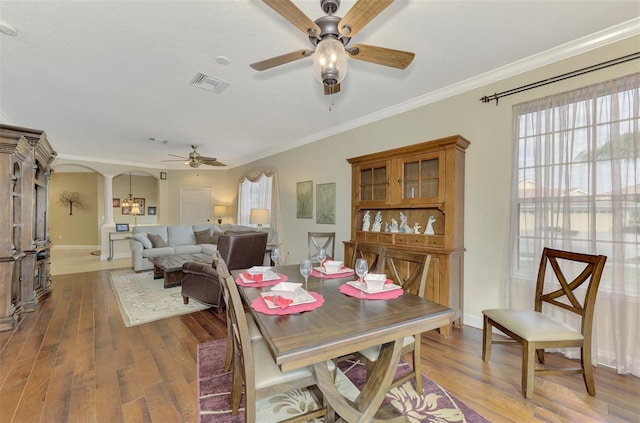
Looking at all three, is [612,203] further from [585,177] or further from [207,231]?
[207,231]

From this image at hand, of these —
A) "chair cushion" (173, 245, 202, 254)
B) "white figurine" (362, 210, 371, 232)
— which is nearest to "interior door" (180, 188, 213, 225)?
"chair cushion" (173, 245, 202, 254)

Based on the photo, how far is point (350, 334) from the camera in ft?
3.90

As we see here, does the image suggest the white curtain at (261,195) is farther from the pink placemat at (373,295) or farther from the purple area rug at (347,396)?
the pink placemat at (373,295)

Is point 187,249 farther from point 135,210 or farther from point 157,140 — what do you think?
point 135,210

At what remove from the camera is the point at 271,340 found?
3.72 feet

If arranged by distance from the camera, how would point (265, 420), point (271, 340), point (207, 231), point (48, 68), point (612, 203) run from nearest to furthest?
1. point (271, 340)
2. point (265, 420)
3. point (612, 203)
4. point (48, 68)
5. point (207, 231)

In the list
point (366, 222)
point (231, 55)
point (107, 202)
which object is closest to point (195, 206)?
point (107, 202)

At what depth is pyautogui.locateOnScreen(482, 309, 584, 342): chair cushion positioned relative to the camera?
183cm

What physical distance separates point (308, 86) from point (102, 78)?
2.21m

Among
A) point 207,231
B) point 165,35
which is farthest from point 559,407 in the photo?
point 207,231

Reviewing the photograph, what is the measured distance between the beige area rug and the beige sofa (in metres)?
0.55

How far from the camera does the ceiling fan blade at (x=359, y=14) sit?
1.33 metres

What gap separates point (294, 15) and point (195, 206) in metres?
8.20

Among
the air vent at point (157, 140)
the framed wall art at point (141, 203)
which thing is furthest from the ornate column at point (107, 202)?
the air vent at point (157, 140)
